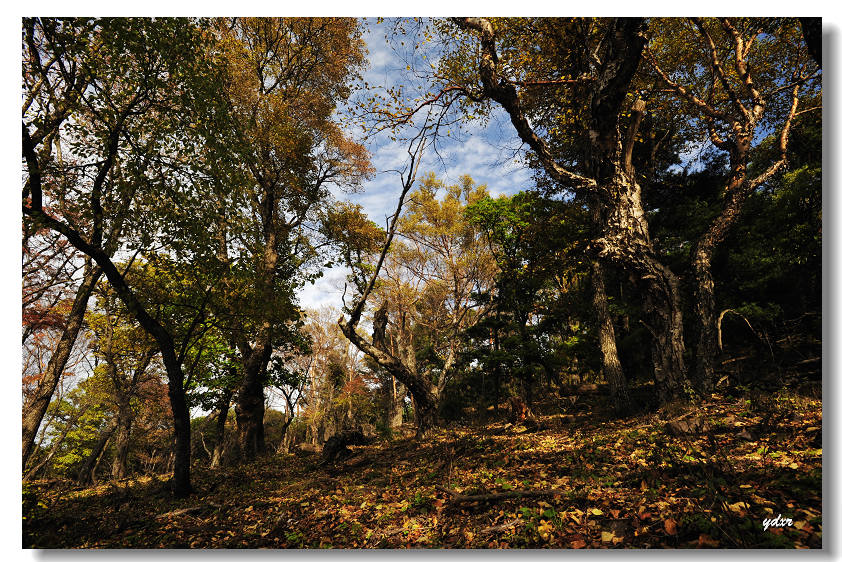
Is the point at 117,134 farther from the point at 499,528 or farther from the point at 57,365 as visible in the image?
the point at 499,528

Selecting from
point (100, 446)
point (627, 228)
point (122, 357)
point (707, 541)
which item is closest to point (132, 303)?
point (707, 541)

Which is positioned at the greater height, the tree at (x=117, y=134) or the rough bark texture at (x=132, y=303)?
the tree at (x=117, y=134)

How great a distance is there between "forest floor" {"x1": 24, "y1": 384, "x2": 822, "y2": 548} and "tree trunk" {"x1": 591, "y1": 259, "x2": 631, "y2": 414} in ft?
4.60

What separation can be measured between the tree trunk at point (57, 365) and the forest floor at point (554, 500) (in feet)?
8.26

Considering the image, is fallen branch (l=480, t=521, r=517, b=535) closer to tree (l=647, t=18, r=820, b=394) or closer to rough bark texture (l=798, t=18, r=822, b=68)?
tree (l=647, t=18, r=820, b=394)

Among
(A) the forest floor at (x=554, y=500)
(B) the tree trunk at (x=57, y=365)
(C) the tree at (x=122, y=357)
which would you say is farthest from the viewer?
(C) the tree at (x=122, y=357)

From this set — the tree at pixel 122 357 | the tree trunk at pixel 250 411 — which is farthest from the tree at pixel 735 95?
the tree at pixel 122 357

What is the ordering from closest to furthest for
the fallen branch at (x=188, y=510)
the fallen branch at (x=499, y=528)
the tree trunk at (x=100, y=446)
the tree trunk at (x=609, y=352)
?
the fallen branch at (x=499, y=528) → the fallen branch at (x=188, y=510) → the tree trunk at (x=609, y=352) → the tree trunk at (x=100, y=446)

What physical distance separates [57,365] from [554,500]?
34.0 ft

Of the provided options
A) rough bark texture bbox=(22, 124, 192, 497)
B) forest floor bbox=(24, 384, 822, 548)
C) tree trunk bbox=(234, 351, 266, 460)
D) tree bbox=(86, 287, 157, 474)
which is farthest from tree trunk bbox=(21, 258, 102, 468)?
tree bbox=(86, 287, 157, 474)

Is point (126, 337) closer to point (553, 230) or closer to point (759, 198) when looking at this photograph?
point (553, 230)

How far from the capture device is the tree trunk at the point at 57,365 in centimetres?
694

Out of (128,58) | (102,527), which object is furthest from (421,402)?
(128,58)

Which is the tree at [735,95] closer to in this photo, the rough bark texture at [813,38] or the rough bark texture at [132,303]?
the rough bark texture at [813,38]
